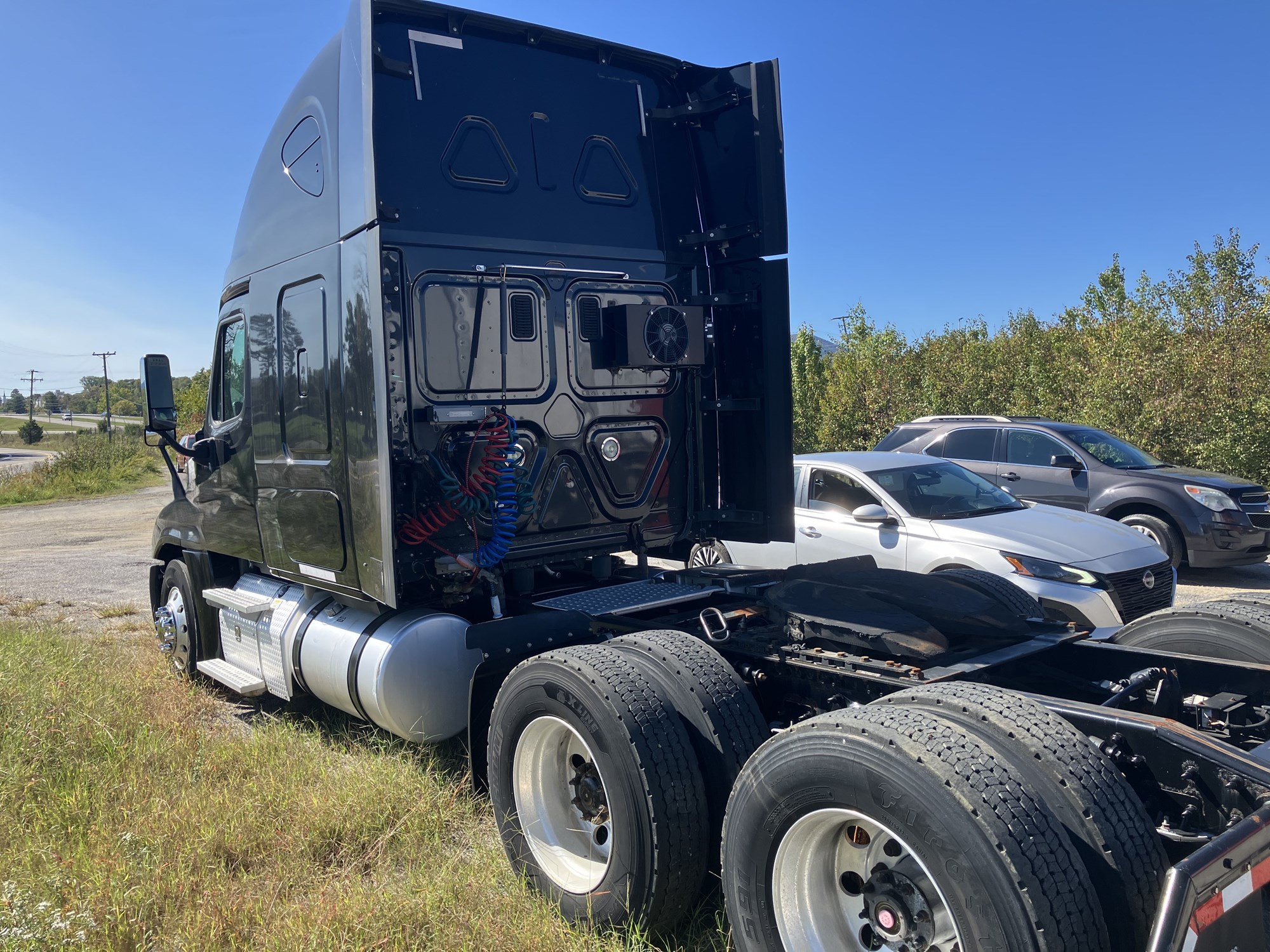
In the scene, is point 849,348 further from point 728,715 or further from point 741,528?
point 728,715

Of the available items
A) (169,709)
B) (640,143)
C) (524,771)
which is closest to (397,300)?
(640,143)

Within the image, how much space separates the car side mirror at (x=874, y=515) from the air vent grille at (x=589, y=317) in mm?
3346

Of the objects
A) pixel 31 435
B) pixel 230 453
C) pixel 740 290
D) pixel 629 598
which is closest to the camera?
pixel 629 598

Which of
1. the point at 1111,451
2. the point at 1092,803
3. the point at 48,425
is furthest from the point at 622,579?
the point at 48,425

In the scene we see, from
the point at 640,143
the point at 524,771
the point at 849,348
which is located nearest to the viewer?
the point at 524,771

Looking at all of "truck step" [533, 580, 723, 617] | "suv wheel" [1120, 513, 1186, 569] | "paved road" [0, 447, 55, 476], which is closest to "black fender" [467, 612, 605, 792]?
"truck step" [533, 580, 723, 617]

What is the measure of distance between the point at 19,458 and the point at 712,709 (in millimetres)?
66793

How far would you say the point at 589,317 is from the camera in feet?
16.0


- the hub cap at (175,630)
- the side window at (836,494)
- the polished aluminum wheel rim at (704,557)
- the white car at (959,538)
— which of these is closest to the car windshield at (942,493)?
the white car at (959,538)

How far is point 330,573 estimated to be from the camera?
4742 millimetres

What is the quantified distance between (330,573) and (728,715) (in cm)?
248

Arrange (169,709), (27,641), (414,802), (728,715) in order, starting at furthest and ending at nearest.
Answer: (27,641) → (169,709) → (414,802) → (728,715)

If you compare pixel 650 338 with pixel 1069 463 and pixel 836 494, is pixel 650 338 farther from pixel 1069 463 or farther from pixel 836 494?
pixel 1069 463

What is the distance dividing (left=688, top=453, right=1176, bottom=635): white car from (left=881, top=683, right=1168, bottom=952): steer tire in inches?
122
